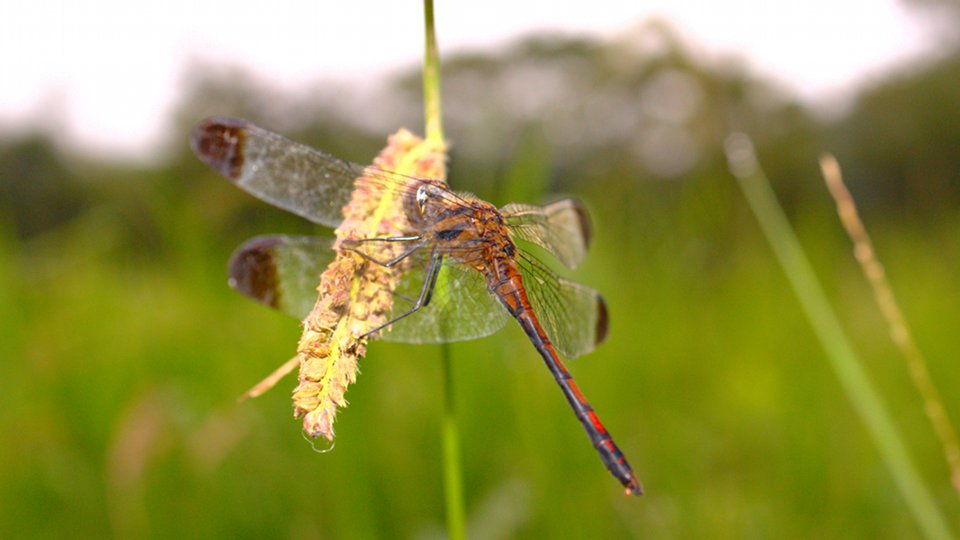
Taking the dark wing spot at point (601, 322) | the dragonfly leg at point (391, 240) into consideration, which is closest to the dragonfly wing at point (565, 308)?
the dark wing spot at point (601, 322)

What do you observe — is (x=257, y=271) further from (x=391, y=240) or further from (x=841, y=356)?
(x=841, y=356)

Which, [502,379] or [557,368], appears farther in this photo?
[502,379]

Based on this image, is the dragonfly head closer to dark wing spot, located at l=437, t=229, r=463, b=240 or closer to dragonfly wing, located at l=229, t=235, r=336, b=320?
dark wing spot, located at l=437, t=229, r=463, b=240

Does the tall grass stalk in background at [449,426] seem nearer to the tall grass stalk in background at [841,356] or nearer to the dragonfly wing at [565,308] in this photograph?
the dragonfly wing at [565,308]

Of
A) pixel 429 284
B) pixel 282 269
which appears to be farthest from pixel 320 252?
pixel 429 284

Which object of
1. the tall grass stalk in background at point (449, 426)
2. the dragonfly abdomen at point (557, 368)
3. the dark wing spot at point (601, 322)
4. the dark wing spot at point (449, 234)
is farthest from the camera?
the dark wing spot at point (601, 322)

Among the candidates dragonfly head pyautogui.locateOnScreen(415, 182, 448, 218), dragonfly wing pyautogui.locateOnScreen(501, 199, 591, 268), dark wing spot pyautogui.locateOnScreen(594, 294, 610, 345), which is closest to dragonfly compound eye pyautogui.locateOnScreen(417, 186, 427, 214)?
dragonfly head pyautogui.locateOnScreen(415, 182, 448, 218)
